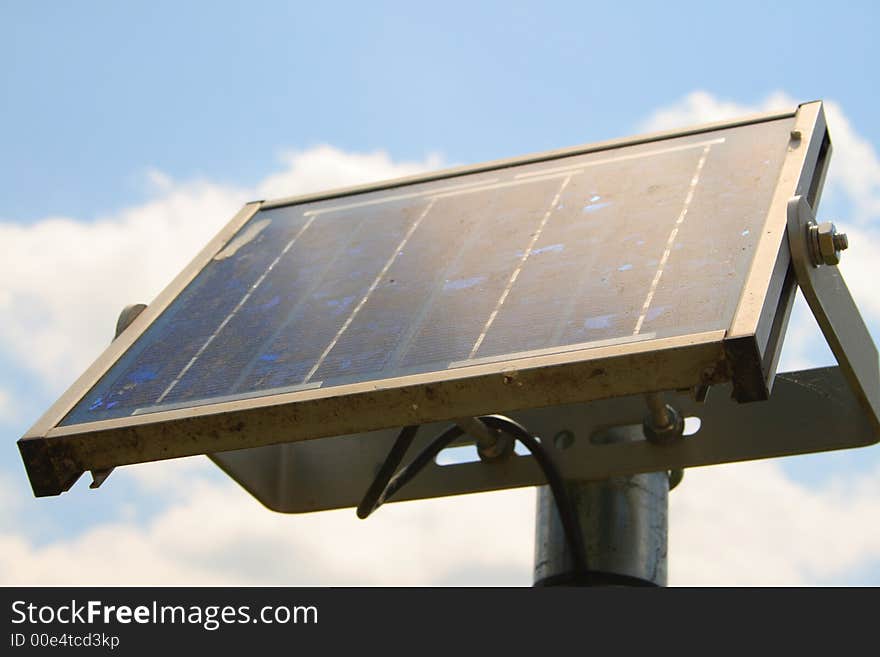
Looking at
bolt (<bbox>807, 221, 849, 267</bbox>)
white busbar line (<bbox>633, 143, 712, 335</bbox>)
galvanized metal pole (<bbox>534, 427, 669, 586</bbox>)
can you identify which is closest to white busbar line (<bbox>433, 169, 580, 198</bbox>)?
white busbar line (<bbox>633, 143, 712, 335</bbox>)

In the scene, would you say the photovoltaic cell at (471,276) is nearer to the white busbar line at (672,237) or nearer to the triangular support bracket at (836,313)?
the white busbar line at (672,237)

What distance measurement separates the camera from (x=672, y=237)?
3686 millimetres

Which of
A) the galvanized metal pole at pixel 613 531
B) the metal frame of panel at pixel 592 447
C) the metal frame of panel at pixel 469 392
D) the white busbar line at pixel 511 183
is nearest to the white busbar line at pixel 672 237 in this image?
the metal frame of panel at pixel 469 392

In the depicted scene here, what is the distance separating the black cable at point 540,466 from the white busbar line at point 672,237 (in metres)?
0.95

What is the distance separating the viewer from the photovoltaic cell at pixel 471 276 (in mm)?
3416

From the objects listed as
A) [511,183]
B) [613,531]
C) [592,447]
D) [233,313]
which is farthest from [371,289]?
[613,531]

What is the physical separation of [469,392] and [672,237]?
2.66 feet

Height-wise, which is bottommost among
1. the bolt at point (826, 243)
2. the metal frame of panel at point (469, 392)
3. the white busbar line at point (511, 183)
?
the metal frame of panel at point (469, 392)

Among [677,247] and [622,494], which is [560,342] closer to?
[677,247]

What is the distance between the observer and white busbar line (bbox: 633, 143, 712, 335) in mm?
3304

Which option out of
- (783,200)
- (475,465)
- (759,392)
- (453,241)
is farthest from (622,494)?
(759,392)

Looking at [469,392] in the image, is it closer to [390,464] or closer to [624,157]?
[390,464]

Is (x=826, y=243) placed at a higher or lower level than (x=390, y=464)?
higher

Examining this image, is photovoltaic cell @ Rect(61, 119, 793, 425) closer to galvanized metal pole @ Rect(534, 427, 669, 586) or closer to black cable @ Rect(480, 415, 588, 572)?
black cable @ Rect(480, 415, 588, 572)
